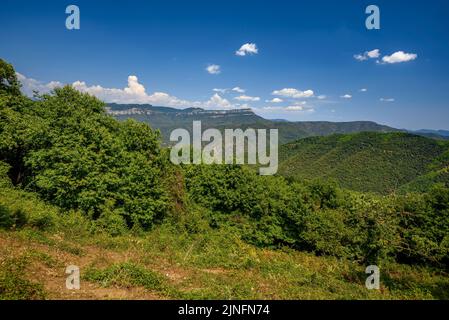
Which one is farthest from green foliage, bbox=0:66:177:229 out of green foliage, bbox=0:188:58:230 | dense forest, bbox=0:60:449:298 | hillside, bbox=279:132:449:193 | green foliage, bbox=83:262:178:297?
hillside, bbox=279:132:449:193

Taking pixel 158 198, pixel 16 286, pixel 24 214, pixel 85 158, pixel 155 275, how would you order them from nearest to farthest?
pixel 16 286 → pixel 155 275 → pixel 24 214 → pixel 85 158 → pixel 158 198

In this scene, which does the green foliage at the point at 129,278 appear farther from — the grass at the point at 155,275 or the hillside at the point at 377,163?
the hillside at the point at 377,163

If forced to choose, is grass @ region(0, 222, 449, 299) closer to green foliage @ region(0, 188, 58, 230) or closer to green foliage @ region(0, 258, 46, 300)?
green foliage @ region(0, 258, 46, 300)

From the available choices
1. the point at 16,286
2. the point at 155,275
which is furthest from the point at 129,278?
the point at 16,286

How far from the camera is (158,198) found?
22.5m

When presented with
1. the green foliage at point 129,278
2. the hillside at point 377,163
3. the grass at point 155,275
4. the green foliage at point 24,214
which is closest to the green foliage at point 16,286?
the grass at point 155,275

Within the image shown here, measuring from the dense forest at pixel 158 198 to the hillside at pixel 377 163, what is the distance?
4475 inches

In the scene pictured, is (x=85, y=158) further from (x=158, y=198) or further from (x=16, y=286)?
(x=16, y=286)

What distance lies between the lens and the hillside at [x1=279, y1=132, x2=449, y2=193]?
147000mm

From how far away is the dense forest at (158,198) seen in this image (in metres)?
16.3

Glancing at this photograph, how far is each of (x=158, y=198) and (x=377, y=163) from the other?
554 ft

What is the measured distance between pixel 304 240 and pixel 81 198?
62.0 feet
